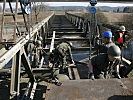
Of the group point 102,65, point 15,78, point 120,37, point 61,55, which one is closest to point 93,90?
point 102,65

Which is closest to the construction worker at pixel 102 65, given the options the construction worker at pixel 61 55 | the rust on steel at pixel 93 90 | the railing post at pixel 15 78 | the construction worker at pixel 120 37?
Result: the rust on steel at pixel 93 90

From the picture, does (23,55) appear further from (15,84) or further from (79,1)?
(79,1)

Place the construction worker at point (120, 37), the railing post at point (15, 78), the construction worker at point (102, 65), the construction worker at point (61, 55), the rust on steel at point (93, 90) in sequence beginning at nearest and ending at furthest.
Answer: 1. the rust on steel at point (93, 90)
2. the railing post at point (15, 78)
3. the construction worker at point (102, 65)
4. the construction worker at point (120, 37)
5. the construction worker at point (61, 55)

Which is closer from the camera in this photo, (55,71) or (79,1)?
(55,71)

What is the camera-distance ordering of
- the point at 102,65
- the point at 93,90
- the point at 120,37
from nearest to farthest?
1. the point at 93,90
2. the point at 102,65
3. the point at 120,37

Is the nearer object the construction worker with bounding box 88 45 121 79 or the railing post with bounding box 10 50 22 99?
the railing post with bounding box 10 50 22 99

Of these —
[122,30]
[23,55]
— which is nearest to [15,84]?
[23,55]

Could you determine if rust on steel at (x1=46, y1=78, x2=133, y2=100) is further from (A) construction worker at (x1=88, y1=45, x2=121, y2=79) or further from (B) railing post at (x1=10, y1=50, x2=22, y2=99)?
(B) railing post at (x1=10, y1=50, x2=22, y2=99)

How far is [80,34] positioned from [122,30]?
777 cm

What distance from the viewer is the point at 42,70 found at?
7660 millimetres

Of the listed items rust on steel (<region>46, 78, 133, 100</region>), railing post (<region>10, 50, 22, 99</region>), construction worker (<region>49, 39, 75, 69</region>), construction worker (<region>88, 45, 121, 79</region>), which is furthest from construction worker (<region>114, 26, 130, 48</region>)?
railing post (<region>10, 50, 22, 99</region>)

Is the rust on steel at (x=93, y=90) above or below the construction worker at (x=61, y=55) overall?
above

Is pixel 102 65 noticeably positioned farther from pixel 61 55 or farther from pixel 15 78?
pixel 61 55

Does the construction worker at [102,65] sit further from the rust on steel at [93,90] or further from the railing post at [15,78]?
the railing post at [15,78]
